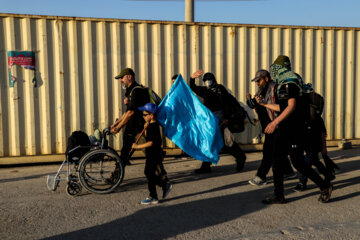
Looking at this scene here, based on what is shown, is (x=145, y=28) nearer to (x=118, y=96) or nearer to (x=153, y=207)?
(x=118, y=96)

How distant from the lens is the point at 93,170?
5.54 metres

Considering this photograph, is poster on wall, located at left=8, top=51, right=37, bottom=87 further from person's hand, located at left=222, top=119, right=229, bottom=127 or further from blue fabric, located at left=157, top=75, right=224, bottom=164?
person's hand, located at left=222, top=119, right=229, bottom=127

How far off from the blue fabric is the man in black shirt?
1.07 feet

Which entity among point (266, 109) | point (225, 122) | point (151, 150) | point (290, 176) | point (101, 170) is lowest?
point (290, 176)

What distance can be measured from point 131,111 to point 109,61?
8.05 ft

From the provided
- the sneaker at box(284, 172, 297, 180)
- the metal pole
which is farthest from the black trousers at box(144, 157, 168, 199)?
the metal pole

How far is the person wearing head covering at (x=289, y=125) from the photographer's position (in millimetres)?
4750

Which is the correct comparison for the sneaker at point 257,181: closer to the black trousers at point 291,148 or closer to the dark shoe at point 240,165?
the dark shoe at point 240,165

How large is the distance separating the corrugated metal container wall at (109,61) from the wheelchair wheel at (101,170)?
2.46 m

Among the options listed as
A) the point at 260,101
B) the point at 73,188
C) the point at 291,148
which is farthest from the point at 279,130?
the point at 73,188

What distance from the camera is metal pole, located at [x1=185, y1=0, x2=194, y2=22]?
31.4 ft

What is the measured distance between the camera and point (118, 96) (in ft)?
26.3

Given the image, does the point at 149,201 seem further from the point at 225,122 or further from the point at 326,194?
the point at 225,122

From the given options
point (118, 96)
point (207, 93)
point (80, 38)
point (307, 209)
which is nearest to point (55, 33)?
point (80, 38)
